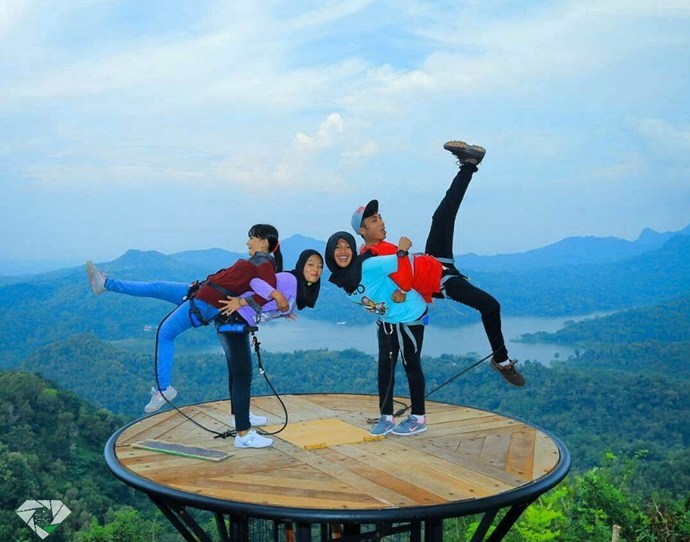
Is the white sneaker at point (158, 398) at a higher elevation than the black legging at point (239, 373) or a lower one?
lower

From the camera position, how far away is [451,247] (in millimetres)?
5629

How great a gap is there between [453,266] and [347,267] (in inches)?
34.9

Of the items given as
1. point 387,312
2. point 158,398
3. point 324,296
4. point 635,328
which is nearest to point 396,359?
point 387,312

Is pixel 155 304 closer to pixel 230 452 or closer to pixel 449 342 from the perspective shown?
pixel 449 342

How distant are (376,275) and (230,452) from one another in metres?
1.64

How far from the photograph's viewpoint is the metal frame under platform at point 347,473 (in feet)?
12.8

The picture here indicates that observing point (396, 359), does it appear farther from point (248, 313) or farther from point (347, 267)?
point (248, 313)

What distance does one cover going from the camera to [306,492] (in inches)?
161

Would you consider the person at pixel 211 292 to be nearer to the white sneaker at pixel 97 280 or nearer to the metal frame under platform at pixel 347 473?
the white sneaker at pixel 97 280

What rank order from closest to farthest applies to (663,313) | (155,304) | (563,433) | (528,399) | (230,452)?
(230,452) → (563,433) → (528,399) → (155,304) → (663,313)

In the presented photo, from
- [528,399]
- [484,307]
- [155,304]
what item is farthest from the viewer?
[155,304]

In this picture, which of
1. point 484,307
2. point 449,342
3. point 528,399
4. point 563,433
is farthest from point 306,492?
point 449,342

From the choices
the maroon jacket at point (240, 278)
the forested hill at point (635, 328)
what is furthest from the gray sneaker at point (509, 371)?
the forested hill at point (635, 328)

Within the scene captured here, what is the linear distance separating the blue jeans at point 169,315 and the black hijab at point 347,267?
3.18ft
